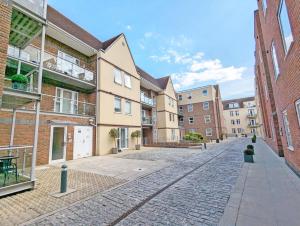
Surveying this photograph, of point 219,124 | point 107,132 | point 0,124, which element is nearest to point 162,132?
point 107,132

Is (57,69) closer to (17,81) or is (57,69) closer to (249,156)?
(17,81)

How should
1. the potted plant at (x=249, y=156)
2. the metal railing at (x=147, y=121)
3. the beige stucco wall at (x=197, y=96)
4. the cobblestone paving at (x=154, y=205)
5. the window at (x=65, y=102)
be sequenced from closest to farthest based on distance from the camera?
the cobblestone paving at (x=154, y=205), the potted plant at (x=249, y=156), the window at (x=65, y=102), the metal railing at (x=147, y=121), the beige stucco wall at (x=197, y=96)

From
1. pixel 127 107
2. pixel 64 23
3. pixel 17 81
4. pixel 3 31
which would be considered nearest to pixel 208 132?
pixel 127 107

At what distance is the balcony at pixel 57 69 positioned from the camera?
9.45 m

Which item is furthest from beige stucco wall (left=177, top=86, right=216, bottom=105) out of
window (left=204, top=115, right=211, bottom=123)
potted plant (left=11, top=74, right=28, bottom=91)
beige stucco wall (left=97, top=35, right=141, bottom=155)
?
potted plant (left=11, top=74, right=28, bottom=91)

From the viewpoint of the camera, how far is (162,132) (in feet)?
87.6

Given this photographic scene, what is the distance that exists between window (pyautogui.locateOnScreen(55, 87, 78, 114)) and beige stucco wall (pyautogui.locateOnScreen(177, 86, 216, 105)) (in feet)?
98.1

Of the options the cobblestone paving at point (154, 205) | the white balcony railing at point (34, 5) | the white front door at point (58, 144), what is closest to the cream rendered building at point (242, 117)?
the white front door at point (58, 144)

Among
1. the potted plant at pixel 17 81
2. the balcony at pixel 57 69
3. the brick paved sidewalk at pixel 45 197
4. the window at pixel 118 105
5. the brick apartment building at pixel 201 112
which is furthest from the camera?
the brick apartment building at pixel 201 112

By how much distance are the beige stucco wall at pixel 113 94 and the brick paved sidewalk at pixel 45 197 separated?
7.04 meters

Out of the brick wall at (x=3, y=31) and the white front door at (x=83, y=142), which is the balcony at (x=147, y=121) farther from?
the brick wall at (x=3, y=31)

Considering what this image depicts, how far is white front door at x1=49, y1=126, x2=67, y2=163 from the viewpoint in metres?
10.4

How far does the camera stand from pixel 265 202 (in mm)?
4141

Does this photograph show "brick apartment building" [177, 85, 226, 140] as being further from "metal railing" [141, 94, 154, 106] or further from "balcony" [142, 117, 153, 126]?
"metal railing" [141, 94, 154, 106]
